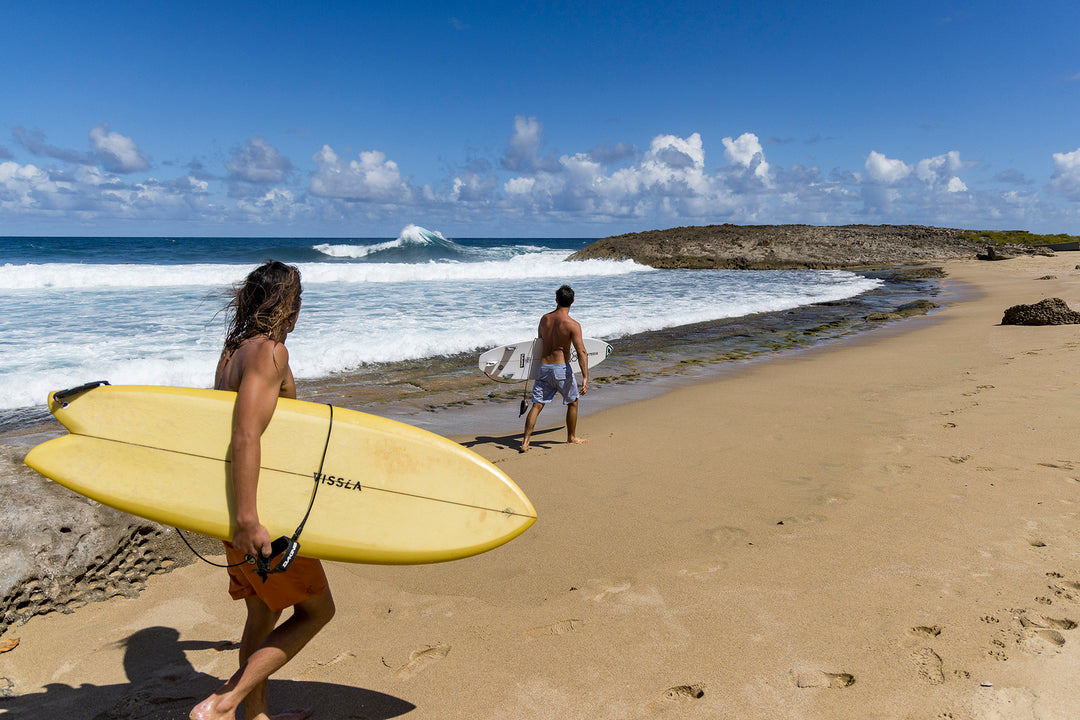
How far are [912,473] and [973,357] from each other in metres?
5.79

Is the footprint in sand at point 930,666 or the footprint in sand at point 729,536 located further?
the footprint in sand at point 729,536

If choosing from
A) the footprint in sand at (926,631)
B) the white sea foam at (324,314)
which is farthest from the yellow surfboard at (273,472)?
the footprint in sand at (926,631)

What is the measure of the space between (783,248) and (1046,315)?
31200mm

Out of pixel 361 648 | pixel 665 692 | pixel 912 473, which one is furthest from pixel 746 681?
pixel 912 473

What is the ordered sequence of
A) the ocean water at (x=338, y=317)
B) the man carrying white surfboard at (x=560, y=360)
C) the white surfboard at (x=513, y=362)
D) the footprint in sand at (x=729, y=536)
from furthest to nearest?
the ocean water at (x=338, y=317) < the white surfboard at (x=513, y=362) < the man carrying white surfboard at (x=560, y=360) < the footprint in sand at (x=729, y=536)

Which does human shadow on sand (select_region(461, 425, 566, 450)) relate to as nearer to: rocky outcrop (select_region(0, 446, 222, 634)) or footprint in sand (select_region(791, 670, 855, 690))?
rocky outcrop (select_region(0, 446, 222, 634))

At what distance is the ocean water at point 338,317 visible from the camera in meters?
8.60

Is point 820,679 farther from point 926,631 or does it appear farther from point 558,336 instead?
point 558,336

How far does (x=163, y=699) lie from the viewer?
7.97ft

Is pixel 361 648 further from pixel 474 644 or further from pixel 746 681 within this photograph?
pixel 746 681

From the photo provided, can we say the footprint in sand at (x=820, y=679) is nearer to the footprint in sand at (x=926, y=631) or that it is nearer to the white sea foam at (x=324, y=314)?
the footprint in sand at (x=926, y=631)

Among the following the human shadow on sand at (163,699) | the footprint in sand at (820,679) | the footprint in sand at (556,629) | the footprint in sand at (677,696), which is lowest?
the human shadow on sand at (163,699)

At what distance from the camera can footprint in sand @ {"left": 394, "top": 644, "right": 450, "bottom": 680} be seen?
100 inches

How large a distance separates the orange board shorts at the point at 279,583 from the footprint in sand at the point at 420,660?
618 mm
